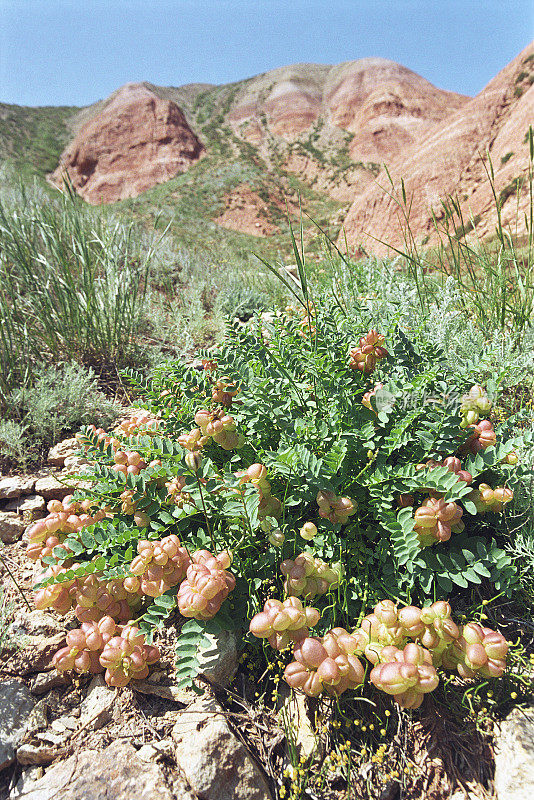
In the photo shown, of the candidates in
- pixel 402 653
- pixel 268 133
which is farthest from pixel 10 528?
pixel 268 133

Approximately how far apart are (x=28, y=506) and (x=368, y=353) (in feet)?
6.27

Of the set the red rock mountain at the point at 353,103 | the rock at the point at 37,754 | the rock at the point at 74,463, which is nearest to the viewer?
the rock at the point at 37,754

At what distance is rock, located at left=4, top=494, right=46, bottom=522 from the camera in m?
2.21

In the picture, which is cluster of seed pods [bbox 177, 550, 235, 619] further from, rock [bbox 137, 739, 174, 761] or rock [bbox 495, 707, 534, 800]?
rock [bbox 495, 707, 534, 800]

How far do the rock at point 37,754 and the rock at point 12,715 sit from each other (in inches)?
1.6

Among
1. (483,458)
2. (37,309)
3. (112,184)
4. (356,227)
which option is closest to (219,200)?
(112,184)

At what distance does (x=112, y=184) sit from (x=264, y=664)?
44.6 m

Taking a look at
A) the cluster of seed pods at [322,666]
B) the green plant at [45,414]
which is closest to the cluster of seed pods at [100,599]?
the cluster of seed pods at [322,666]

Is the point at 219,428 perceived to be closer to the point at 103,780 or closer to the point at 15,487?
the point at 103,780

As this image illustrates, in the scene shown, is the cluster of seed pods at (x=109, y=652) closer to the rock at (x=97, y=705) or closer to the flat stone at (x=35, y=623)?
the rock at (x=97, y=705)

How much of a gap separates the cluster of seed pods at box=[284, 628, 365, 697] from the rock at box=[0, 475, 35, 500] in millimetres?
1782

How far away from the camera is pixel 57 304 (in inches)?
142

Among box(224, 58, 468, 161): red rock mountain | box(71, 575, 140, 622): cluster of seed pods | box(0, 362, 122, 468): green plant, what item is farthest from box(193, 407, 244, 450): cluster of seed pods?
box(224, 58, 468, 161): red rock mountain

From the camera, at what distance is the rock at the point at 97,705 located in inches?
54.6
